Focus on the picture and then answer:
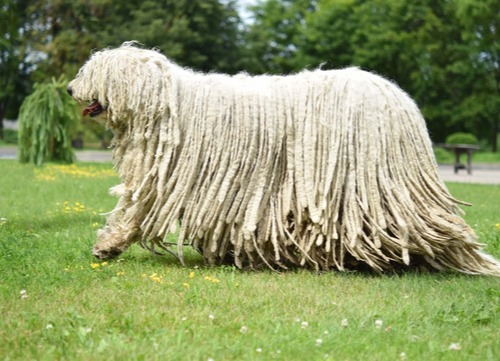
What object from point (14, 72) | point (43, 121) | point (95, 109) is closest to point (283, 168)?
point (95, 109)

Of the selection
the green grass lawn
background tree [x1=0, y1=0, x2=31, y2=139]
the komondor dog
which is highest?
background tree [x1=0, y1=0, x2=31, y2=139]

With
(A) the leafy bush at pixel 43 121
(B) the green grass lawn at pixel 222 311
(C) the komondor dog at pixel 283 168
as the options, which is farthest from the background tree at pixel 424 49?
(B) the green grass lawn at pixel 222 311

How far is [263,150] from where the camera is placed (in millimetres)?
4457

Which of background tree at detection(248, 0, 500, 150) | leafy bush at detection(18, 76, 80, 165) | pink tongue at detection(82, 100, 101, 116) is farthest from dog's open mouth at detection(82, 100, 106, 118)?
background tree at detection(248, 0, 500, 150)

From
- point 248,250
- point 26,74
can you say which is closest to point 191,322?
point 248,250

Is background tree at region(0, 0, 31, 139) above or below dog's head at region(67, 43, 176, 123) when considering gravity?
above

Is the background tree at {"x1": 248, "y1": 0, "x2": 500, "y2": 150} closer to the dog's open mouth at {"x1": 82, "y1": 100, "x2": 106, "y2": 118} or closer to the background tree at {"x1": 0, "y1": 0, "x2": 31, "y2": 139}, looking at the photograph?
the background tree at {"x1": 0, "y1": 0, "x2": 31, "y2": 139}

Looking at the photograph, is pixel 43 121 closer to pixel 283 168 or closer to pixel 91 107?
pixel 91 107

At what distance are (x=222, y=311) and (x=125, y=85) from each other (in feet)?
6.77

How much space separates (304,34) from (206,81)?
107 ft

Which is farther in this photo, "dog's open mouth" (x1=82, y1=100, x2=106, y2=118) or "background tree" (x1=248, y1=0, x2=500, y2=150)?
"background tree" (x1=248, y1=0, x2=500, y2=150)

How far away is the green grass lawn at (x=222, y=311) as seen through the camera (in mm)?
2908

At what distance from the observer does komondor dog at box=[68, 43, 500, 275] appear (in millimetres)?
4309

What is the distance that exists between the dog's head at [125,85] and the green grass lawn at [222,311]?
128 centimetres
